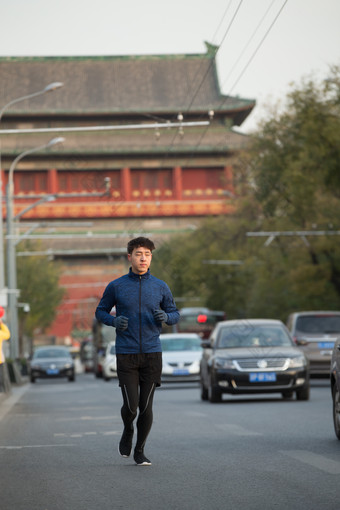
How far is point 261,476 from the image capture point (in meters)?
9.37

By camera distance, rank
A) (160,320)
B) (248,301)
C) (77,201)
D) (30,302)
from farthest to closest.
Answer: (77,201) → (30,302) → (248,301) → (160,320)

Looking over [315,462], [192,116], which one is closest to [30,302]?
[192,116]

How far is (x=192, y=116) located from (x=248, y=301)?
20526 millimetres

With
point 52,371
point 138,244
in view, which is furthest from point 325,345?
point 52,371

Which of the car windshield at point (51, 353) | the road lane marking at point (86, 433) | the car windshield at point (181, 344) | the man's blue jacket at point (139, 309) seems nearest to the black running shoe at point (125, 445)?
the man's blue jacket at point (139, 309)

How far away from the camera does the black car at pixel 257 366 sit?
2070 centimetres

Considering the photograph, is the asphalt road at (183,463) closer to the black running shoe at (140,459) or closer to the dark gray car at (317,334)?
the black running shoe at (140,459)

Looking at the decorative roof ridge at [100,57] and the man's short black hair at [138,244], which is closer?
the man's short black hair at [138,244]

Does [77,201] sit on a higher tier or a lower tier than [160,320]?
higher

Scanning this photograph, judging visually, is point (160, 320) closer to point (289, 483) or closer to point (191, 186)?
point (289, 483)

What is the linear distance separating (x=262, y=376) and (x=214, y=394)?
126cm

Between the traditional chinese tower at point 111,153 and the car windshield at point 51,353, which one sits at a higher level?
the traditional chinese tower at point 111,153

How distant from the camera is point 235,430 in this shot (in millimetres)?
14484

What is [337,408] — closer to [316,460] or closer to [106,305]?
[316,460]
